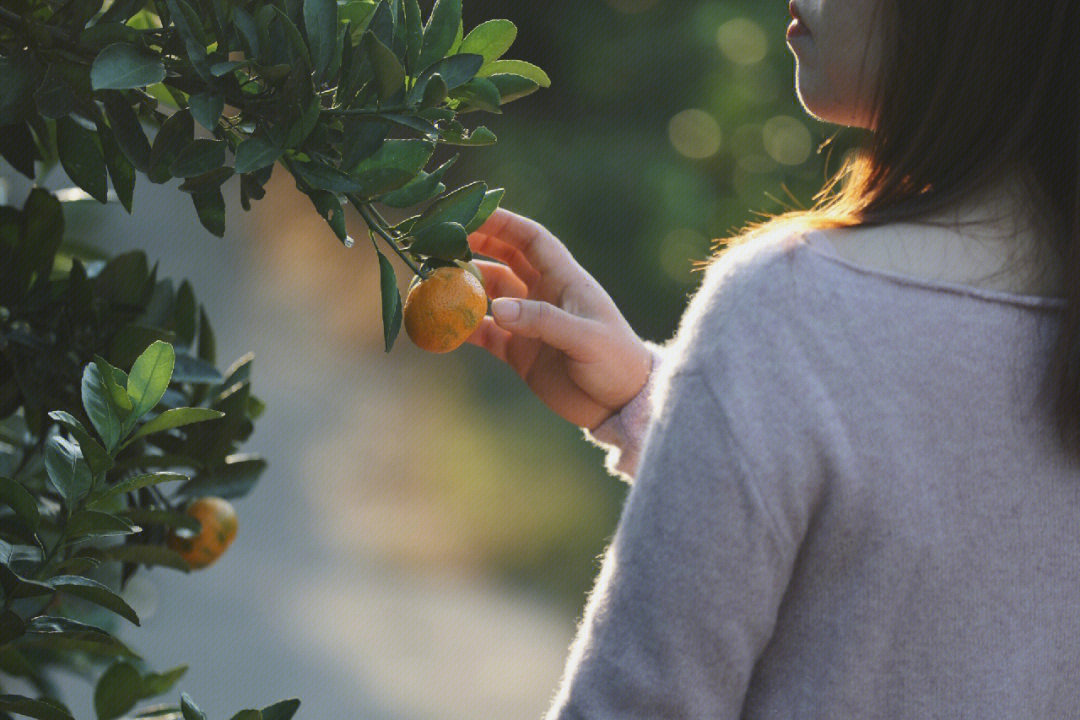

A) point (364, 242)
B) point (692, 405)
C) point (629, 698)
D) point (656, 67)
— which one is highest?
point (656, 67)

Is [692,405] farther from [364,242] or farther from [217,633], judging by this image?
[364,242]

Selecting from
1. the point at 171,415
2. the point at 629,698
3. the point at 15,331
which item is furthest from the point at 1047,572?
the point at 15,331

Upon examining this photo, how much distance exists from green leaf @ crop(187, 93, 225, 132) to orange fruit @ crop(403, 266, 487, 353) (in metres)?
0.17

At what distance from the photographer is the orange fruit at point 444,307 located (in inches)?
30.8

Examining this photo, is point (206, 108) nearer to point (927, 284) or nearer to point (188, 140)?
point (188, 140)

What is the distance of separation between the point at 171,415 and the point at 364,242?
4.06 meters

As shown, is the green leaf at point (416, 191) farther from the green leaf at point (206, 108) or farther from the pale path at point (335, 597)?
the pale path at point (335, 597)

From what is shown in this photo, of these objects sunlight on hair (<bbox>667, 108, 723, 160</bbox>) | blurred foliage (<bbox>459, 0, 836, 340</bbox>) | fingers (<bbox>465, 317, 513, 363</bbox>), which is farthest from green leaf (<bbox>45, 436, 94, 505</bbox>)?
sunlight on hair (<bbox>667, 108, 723, 160</bbox>)

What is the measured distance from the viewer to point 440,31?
739mm

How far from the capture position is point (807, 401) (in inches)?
24.4

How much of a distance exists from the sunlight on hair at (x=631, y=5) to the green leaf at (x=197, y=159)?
3737mm

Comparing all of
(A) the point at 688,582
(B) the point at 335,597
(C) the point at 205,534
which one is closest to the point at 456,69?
(A) the point at 688,582

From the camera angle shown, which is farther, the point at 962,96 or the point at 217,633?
the point at 217,633

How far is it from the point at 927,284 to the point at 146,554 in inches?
22.4
